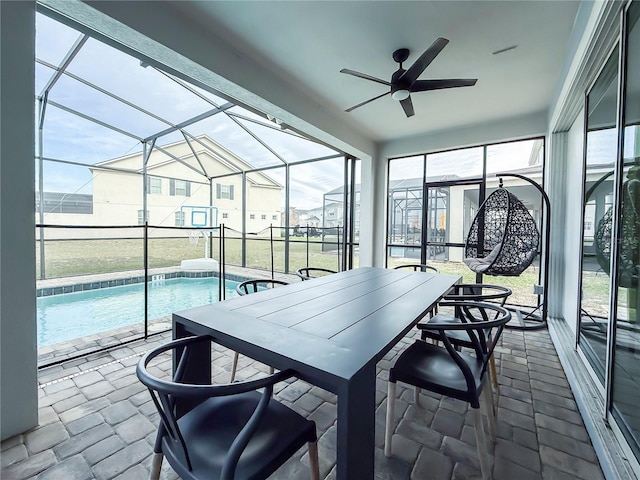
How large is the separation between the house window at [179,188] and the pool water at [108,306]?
8.15 feet

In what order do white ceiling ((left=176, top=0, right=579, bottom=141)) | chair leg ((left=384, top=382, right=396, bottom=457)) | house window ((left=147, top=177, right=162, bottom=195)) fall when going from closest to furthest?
chair leg ((left=384, top=382, right=396, bottom=457))
white ceiling ((left=176, top=0, right=579, bottom=141))
house window ((left=147, top=177, right=162, bottom=195))

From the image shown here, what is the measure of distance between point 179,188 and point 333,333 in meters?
8.45

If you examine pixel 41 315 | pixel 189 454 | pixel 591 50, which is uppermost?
pixel 591 50

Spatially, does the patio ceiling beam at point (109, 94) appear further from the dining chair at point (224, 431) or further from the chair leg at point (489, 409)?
the chair leg at point (489, 409)

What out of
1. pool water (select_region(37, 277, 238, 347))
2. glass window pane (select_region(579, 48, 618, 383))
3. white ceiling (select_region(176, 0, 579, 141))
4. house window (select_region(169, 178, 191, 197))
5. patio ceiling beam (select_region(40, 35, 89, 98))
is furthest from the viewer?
house window (select_region(169, 178, 191, 197))

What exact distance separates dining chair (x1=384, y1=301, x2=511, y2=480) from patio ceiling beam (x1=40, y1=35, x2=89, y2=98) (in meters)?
4.38

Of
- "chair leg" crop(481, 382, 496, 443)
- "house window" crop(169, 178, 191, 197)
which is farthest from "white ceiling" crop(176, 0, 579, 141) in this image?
"house window" crop(169, 178, 191, 197)

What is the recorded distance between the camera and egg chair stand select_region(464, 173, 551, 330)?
3.64m

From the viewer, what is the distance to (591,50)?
81.6 inches

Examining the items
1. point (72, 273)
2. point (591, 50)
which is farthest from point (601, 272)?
point (72, 273)

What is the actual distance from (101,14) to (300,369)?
105 inches

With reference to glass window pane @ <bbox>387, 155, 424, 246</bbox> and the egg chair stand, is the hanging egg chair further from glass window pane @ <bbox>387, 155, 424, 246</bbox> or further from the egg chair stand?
glass window pane @ <bbox>387, 155, 424, 246</bbox>

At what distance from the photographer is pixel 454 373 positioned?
4.98 feet

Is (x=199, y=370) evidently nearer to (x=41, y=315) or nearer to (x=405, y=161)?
(x=405, y=161)
